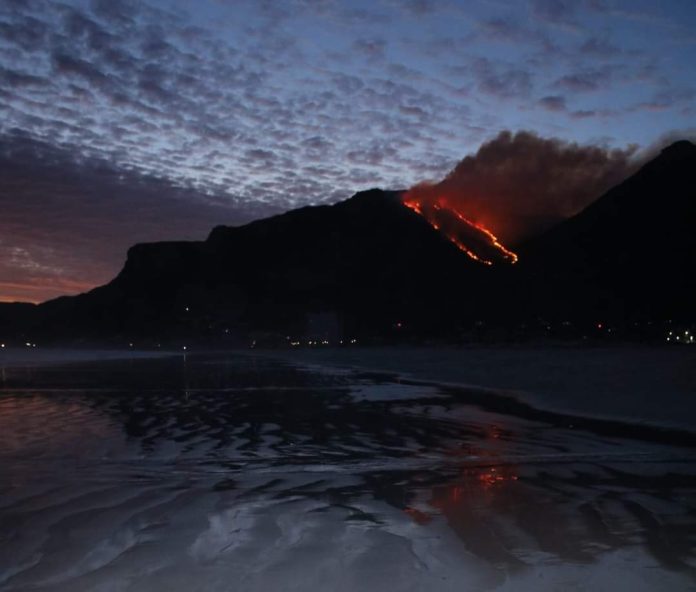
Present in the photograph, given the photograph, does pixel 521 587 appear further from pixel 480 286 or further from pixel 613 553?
pixel 480 286

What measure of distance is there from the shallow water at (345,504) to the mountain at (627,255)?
328ft

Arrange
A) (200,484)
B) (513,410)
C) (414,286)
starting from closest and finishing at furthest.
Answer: (200,484) → (513,410) → (414,286)

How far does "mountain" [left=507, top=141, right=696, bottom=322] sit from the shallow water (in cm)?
9998

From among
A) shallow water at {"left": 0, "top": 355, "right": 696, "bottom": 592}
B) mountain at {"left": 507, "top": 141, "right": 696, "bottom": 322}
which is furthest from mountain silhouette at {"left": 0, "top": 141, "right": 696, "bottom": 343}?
shallow water at {"left": 0, "top": 355, "right": 696, "bottom": 592}

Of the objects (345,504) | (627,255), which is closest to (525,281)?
(627,255)

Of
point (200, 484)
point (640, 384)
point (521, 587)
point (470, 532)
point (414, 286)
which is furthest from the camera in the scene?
point (414, 286)

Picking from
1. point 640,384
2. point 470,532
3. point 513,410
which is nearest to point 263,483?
point 470,532

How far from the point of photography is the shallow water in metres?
6.02

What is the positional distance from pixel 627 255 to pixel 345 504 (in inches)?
4843

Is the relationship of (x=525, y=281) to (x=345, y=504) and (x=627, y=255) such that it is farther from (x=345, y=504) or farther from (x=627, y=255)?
(x=345, y=504)

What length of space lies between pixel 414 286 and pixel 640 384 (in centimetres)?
14484

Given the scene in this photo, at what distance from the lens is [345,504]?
8734mm

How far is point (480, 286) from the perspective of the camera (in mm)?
153500

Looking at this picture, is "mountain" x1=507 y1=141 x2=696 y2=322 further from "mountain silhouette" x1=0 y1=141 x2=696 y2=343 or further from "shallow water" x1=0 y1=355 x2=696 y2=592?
"shallow water" x1=0 y1=355 x2=696 y2=592
